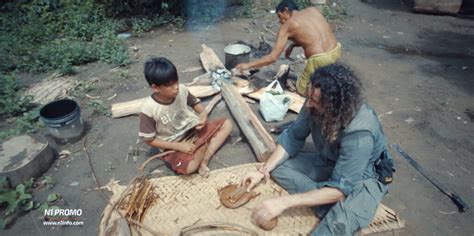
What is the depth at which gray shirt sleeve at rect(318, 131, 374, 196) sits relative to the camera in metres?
2.27

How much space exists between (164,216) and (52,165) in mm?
1860

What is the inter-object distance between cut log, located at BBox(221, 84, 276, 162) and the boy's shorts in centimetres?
35

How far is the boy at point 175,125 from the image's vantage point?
9.69ft

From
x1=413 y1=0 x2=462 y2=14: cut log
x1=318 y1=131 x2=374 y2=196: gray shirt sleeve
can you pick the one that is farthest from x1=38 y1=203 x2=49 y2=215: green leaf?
x1=413 y1=0 x2=462 y2=14: cut log

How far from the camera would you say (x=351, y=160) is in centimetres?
231

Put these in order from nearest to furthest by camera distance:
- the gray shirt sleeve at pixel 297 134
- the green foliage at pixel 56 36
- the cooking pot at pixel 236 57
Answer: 1. the gray shirt sleeve at pixel 297 134
2. the cooking pot at pixel 236 57
3. the green foliage at pixel 56 36

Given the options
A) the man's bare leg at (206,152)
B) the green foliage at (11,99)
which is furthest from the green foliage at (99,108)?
the man's bare leg at (206,152)

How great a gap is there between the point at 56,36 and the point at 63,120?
4314 mm

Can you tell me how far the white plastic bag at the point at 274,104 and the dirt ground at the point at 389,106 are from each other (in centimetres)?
17

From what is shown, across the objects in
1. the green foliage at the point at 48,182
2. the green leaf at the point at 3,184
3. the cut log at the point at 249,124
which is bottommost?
the green foliage at the point at 48,182

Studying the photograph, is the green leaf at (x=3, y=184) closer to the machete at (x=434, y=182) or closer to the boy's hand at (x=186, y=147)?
the boy's hand at (x=186, y=147)

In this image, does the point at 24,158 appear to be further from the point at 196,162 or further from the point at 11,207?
the point at 196,162

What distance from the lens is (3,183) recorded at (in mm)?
3199

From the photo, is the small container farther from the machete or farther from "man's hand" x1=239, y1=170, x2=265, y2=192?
the machete
